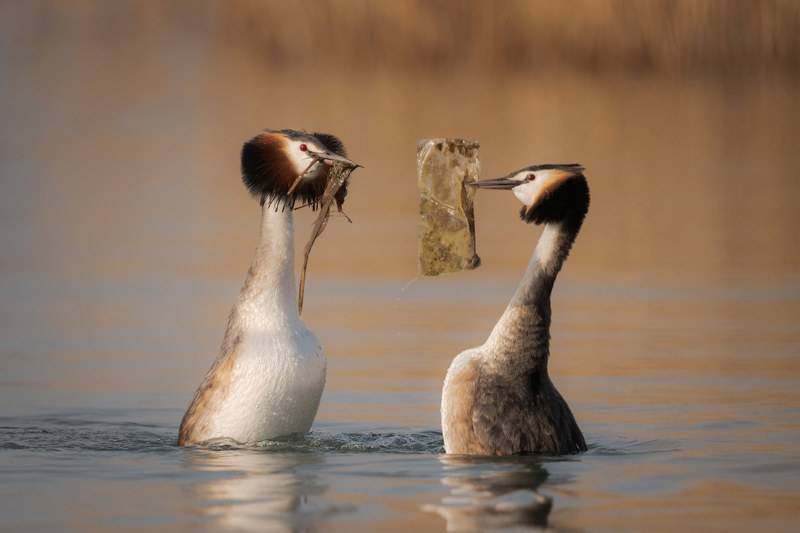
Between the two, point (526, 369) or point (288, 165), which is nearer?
point (526, 369)

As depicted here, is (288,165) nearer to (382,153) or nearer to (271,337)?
(271,337)

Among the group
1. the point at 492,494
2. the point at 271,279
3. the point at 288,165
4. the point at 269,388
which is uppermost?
the point at 288,165

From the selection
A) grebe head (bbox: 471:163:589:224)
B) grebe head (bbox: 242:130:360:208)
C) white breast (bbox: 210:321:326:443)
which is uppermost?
grebe head (bbox: 242:130:360:208)

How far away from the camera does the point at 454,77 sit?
49375mm

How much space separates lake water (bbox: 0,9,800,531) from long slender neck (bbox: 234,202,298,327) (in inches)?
29.8

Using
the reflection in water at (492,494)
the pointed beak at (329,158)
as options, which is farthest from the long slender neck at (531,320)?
the pointed beak at (329,158)

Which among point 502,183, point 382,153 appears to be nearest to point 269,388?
point 502,183

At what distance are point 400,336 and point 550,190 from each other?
14.5ft

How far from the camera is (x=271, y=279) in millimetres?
11219

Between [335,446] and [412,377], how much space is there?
2.55 meters

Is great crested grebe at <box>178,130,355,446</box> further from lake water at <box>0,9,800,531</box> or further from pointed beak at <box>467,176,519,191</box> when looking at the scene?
pointed beak at <box>467,176,519,191</box>

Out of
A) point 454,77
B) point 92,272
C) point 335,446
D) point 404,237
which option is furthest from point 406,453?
point 454,77

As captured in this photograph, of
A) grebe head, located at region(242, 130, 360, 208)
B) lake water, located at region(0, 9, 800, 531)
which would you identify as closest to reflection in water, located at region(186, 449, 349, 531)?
lake water, located at region(0, 9, 800, 531)

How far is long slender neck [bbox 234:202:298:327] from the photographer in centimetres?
1116
